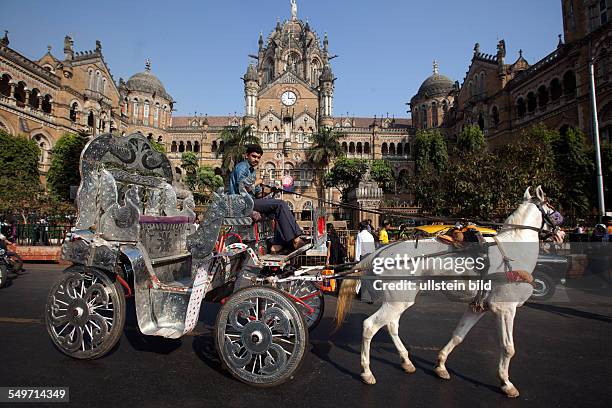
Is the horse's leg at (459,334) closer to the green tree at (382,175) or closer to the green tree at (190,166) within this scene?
the green tree at (382,175)

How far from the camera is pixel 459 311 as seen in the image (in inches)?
259

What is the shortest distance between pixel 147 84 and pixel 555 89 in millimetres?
55875

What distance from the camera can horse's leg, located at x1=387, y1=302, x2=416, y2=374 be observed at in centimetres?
346

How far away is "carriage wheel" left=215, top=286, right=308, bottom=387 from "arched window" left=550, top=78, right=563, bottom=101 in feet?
119

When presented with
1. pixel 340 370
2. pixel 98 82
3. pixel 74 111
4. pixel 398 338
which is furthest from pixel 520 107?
pixel 98 82

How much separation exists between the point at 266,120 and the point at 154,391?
53.5 meters

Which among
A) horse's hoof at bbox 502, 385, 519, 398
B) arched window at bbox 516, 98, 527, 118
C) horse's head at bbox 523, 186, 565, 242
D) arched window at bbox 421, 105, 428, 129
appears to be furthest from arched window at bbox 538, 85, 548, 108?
horse's hoof at bbox 502, 385, 519, 398

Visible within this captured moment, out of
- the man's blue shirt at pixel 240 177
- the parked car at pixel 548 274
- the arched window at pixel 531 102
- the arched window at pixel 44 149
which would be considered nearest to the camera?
the man's blue shirt at pixel 240 177

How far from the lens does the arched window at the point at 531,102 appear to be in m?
33.2

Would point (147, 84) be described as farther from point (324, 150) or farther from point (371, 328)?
point (371, 328)

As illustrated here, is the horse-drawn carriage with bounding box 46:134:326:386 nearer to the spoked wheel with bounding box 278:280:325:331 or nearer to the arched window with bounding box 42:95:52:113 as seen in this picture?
the spoked wheel with bounding box 278:280:325:331

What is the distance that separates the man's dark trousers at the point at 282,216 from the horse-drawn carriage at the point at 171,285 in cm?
24

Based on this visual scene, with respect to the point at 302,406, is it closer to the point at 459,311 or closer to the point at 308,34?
the point at 459,311

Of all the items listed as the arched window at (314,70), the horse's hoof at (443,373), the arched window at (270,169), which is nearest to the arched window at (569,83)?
the horse's hoof at (443,373)
